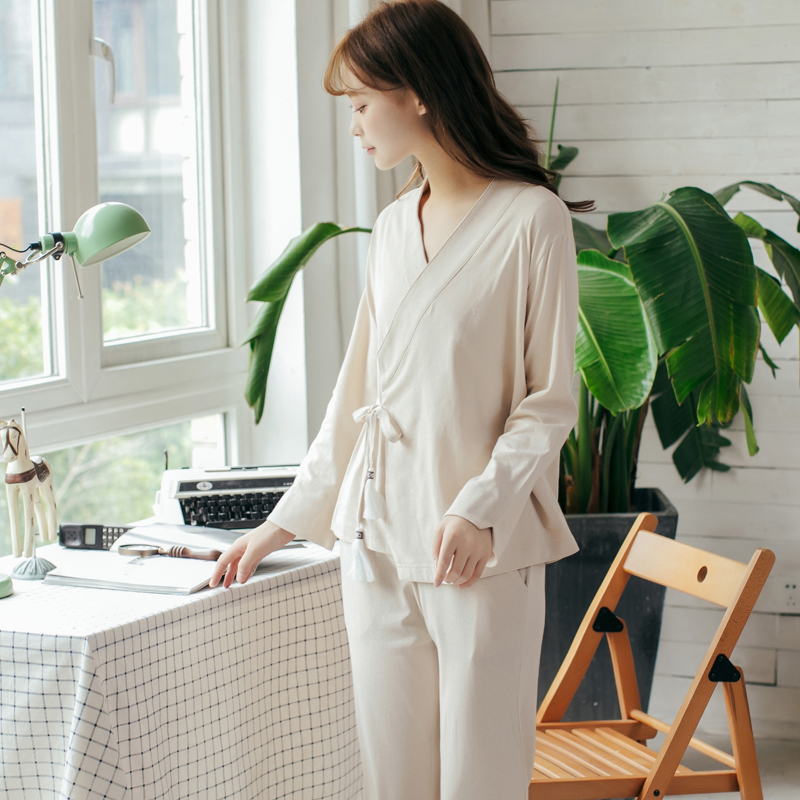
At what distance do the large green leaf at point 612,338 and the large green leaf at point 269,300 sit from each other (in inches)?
19.5

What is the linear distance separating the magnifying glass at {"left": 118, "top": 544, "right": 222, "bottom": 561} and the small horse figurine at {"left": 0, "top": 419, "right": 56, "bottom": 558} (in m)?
0.12

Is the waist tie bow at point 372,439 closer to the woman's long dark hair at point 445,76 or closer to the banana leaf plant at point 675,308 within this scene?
the woman's long dark hair at point 445,76

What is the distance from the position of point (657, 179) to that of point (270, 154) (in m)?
1.00

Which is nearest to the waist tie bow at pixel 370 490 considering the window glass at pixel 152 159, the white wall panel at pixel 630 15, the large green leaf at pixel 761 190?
the window glass at pixel 152 159

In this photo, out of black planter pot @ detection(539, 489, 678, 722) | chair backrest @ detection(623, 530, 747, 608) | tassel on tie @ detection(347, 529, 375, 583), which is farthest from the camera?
black planter pot @ detection(539, 489, 678, 722)

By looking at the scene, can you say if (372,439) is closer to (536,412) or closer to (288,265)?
(536,412)

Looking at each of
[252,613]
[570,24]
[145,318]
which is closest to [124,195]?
[145,318]

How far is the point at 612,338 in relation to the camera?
1704mm

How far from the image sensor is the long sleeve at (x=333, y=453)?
1.25m

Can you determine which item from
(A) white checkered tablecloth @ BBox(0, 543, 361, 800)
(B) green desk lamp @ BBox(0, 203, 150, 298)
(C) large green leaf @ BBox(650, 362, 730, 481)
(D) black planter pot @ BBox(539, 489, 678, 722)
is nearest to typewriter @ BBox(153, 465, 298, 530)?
(A) white checkered tablecloth @ BBox(0, 543, 361, 800)

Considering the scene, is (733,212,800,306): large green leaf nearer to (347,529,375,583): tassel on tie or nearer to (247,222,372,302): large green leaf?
(247,222,372,302): large green leaf

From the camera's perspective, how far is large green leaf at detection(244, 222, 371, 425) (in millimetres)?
1893

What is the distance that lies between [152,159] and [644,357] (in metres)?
1.20

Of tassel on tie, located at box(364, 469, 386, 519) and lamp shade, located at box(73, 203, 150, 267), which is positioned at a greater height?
lamp shade, located at box(73, 203, 150, 267)
